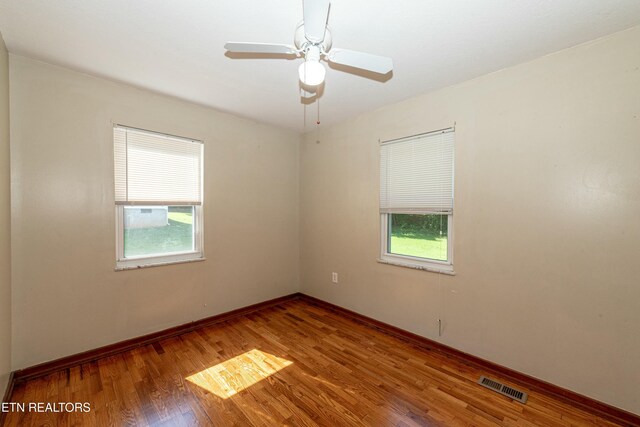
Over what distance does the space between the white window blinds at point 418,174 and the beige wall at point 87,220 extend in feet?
6.06

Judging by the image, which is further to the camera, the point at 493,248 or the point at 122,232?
the point at 122,232

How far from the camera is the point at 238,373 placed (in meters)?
2.24

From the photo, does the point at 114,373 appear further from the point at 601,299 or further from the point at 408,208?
the point at 601,299

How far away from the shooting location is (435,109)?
2.65 m

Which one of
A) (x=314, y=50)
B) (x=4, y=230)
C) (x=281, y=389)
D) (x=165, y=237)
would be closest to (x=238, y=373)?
(x=281, y=389)

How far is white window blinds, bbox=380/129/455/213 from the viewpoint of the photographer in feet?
8.53

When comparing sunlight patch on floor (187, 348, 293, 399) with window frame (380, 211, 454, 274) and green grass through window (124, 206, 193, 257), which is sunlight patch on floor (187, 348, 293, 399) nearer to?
green grass through window (124, 206, 193, 257)

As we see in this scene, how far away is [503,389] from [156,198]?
3.48 meters

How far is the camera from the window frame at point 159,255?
2.58 metres

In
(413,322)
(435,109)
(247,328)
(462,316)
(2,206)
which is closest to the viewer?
(2,206)

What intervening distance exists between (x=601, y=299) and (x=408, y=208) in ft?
5.08

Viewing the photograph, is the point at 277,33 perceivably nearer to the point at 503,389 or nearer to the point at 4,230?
the point at 4,230

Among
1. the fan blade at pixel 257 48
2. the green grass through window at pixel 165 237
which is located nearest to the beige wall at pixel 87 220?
the green grass through window at pixel 165 237

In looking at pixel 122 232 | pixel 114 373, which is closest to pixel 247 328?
pixel 114 373
